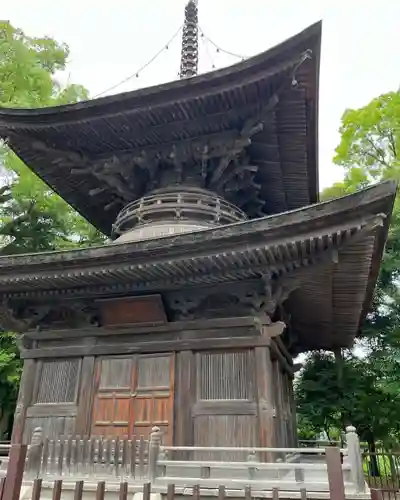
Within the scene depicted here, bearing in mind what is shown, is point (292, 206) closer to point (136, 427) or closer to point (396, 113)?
point (136, 427)

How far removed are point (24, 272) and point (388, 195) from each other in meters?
6.64

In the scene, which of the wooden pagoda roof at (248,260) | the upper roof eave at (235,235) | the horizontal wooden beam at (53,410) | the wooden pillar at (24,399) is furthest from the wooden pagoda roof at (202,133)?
the horizontal wooden beam at (53,410)

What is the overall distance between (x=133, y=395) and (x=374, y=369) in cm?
1074

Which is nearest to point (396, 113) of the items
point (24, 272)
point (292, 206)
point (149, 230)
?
point (292, 206)

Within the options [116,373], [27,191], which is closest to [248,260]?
[116,373]

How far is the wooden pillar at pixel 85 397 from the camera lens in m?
8.49

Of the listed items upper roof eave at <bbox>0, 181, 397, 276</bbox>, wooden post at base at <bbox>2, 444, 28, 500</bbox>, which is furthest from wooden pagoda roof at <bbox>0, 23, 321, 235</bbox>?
wooden post at base at <bbox>2, 444, 28, 500</bbox>

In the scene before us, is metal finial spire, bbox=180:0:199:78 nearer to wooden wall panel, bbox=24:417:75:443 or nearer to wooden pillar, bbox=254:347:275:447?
wooden pillar, bbox=254:347:275:447

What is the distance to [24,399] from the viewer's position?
9.17 m

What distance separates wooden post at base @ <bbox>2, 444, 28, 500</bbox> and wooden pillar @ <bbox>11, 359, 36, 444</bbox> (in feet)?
21.6

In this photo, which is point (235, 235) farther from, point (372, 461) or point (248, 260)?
point (372, 461)

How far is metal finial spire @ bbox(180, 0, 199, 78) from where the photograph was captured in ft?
47.4

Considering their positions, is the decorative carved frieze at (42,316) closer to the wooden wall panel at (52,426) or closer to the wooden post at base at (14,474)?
the wooden wall panel at (52,426)

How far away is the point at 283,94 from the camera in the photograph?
8.81 meters
